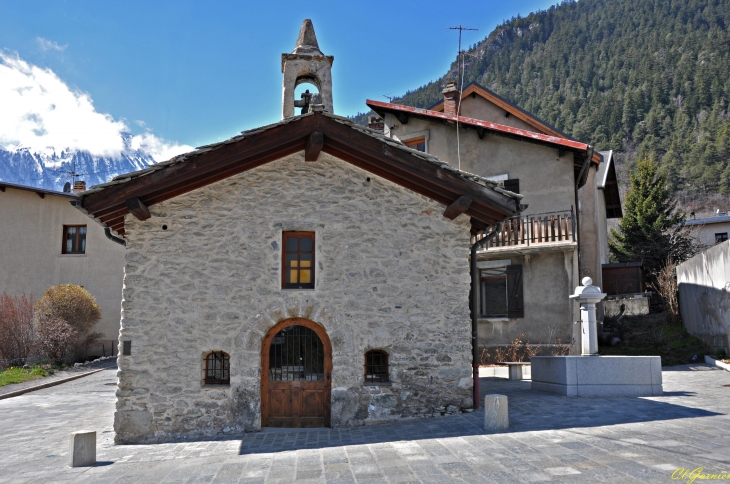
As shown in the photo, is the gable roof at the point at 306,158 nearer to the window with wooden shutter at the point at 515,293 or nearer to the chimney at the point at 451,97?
the window with wooden shutter at the point at 515,293

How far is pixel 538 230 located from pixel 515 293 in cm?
198

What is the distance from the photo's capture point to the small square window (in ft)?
84.1

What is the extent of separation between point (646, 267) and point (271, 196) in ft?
72.7

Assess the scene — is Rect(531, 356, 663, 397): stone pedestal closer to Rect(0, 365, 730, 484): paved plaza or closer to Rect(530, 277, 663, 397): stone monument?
Rect(530, 277, 663, 397): stone monument

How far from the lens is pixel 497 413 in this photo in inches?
331

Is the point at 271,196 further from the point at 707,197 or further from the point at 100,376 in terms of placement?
the point at 707,197

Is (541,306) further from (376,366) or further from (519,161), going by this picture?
(376,366)

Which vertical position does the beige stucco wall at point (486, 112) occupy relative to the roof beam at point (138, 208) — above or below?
above

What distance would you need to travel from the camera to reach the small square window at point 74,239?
1009 inches

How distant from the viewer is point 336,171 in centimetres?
1041

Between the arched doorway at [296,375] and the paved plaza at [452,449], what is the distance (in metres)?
0.40

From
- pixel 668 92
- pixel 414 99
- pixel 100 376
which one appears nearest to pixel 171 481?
pixel 100 376

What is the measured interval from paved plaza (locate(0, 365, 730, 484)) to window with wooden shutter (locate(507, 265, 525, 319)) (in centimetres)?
653

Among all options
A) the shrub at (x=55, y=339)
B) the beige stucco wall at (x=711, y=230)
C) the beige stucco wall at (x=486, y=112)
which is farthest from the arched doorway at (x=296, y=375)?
the beige stucco wall at (x=711, y=230)
